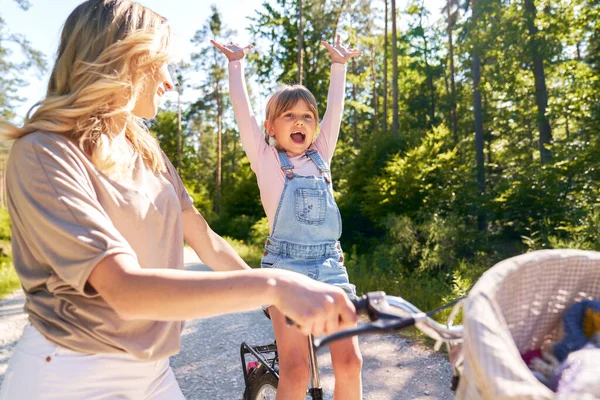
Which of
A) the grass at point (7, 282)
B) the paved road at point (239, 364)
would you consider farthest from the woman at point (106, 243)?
the grass at point (7, 282)

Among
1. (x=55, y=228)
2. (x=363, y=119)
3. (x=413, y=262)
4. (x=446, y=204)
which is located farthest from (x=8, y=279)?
(x=363, y=119)

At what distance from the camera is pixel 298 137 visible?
302 centimetres

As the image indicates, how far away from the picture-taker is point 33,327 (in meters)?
1.39

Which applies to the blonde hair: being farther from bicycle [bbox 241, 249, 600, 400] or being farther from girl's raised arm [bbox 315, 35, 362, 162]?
bicycle [bbox 241, 249, 600, 400]

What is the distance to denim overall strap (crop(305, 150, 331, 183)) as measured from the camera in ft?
9.55

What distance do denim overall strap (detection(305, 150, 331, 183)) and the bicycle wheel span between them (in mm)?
1206

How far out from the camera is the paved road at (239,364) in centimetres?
441

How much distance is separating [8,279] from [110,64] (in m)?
10.1

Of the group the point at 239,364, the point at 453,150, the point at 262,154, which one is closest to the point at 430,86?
the point at 453,150

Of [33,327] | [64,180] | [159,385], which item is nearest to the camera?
[64,180]

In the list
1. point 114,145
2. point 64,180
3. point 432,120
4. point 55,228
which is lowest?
point 55,228

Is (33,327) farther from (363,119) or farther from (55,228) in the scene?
(363,119)

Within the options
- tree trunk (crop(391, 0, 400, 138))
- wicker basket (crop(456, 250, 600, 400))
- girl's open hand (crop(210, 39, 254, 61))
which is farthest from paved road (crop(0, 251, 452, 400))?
tree trunk (crop(391, 0, 400, 138))

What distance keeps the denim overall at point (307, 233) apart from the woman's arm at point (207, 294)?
1.50 meters
